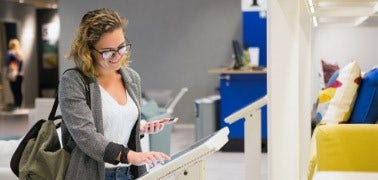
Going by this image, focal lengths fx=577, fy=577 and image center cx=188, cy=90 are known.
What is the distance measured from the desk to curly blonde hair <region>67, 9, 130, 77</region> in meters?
5.53

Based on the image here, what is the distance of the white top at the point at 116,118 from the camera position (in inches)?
92.1

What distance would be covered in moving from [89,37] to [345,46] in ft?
22.0

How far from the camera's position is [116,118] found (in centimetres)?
235

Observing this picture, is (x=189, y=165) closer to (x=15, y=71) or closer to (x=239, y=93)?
(x=239, y=93)

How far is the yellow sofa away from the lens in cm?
336

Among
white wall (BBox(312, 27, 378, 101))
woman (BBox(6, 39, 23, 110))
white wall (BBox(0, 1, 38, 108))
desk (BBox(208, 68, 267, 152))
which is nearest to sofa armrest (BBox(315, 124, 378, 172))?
desk (BBox(208, 68, 267, 152))

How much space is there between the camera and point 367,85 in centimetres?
387

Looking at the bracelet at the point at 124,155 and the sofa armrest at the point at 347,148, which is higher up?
the bracelet at the point at 124,155

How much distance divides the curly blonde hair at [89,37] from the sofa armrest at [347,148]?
5.16 feet

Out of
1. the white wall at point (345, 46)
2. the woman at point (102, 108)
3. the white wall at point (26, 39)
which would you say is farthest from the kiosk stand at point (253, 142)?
the white wall at point (26, 39)

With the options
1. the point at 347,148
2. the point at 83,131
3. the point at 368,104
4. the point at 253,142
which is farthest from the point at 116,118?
the point at 253,142

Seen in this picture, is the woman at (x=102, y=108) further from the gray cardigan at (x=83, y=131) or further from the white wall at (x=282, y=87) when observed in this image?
the white wall at (x=282, y=87)

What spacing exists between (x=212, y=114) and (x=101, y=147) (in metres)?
6.01

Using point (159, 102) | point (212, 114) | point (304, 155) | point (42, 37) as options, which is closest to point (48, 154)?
point (304, 155)
